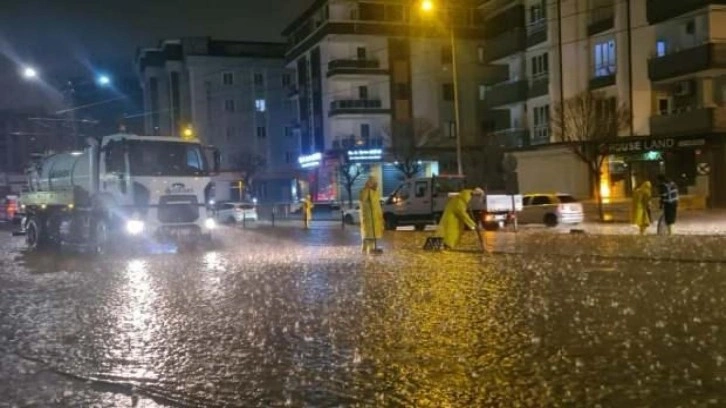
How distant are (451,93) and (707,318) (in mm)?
56161

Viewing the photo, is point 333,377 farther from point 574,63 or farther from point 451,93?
point 451,93

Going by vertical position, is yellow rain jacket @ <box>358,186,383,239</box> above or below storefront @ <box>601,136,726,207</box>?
below

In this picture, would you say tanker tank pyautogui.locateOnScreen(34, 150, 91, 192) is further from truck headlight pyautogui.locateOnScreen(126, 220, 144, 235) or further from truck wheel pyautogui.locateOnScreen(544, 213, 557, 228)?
truck wheel pyautogui.locateOnScreen(544, 213, 557, 228)

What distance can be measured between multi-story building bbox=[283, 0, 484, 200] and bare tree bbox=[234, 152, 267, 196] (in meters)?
9.98

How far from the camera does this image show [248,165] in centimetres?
7275

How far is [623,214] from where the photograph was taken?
35094mm

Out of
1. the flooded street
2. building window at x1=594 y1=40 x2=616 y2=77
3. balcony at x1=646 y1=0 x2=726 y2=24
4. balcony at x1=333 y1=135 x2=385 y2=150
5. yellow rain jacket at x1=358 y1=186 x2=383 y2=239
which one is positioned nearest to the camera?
the flooded street

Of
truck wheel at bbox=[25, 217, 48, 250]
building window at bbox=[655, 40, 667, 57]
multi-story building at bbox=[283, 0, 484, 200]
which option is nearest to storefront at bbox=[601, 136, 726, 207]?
building window at bbox=[655, 40, 667, 57]

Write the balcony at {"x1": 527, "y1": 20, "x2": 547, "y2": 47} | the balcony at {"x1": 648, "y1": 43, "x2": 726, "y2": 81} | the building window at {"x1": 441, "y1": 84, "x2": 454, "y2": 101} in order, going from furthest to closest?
the building window at {"x1": 441, "y1": 84, "x2": 454, "y2": 101}, the balcony at {"x1": 527, "y1": 20, "x2": 547, "y2": 47}, the balcony at {"x1": 648, "y1": 43, "x2": 726, "y2": 81}

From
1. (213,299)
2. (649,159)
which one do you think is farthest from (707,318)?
(649,159)

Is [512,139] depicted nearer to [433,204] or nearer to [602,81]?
[602,81]

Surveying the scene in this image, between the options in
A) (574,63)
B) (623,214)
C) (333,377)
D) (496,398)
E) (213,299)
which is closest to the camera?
(496,398)

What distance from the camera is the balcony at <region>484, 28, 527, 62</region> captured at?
163 feet

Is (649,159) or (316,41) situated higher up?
(316,41)
